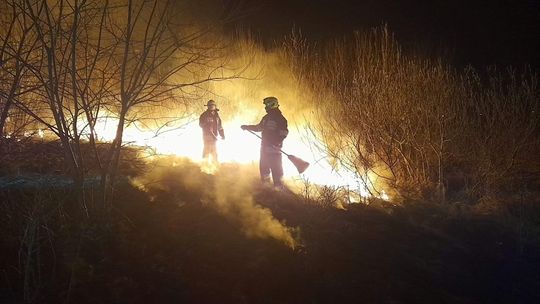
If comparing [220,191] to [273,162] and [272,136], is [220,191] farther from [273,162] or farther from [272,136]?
[272,136]

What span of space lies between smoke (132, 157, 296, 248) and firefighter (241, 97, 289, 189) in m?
0.49

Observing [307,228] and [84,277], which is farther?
[307,228]

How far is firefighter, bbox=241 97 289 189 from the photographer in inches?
360

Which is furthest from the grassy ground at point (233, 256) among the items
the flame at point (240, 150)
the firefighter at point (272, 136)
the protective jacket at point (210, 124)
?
the protective jacket at point (210, 124)

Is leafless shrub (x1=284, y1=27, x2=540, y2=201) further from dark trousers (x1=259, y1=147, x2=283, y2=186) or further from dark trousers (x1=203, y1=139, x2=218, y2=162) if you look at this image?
dark trousers (x1=203, y1=139, x2=218, y2=162)

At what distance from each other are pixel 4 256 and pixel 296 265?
3397 millimetres

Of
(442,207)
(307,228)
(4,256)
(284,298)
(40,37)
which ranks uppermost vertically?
(40,37)

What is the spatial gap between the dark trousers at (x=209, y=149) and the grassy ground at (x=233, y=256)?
2104mm

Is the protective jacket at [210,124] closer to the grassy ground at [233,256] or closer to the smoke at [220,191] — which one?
the smoke at [220,191]

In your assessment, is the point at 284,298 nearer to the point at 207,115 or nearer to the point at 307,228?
the point at 307,228

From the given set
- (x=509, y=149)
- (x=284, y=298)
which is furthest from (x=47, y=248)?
(x=509, y=149)

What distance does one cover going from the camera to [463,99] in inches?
433

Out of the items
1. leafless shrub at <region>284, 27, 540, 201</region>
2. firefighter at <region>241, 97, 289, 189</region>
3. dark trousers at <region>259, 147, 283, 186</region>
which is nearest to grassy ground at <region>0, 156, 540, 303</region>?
dark trousers at <region>259, 147, 283, 186</region>

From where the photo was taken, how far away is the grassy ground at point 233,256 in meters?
5.46
